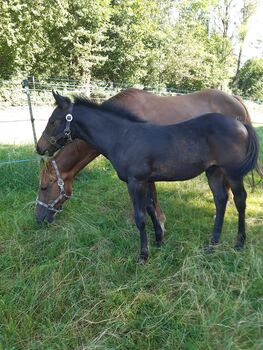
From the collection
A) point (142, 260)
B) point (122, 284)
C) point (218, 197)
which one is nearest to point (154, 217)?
point (142, 260)

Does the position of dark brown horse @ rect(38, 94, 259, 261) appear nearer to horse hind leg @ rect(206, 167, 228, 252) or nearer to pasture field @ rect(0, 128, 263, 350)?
horse hind leg @ rect(206, 167, 228, 252)

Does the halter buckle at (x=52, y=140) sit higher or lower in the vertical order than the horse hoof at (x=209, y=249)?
higher

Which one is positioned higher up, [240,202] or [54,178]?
[54,178]

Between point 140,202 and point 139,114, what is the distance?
1331mm

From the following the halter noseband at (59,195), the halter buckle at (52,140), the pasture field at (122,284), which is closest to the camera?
the pasture field at (122,284)

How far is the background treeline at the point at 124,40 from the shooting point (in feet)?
60.0

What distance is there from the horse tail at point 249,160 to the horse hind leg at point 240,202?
0.10m

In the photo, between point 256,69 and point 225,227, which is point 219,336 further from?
point 256,69

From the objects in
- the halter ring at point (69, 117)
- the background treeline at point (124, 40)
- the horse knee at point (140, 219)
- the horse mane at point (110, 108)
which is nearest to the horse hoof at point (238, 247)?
the horse knee at point (140, 219)

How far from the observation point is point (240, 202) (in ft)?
11.1

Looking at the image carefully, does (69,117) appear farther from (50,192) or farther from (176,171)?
(176,171)

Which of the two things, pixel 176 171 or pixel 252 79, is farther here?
pixel 252 79

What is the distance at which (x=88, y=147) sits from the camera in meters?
3.96

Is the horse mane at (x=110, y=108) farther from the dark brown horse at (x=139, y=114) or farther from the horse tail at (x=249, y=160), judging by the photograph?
the horse tail at (x=249, y=160)
